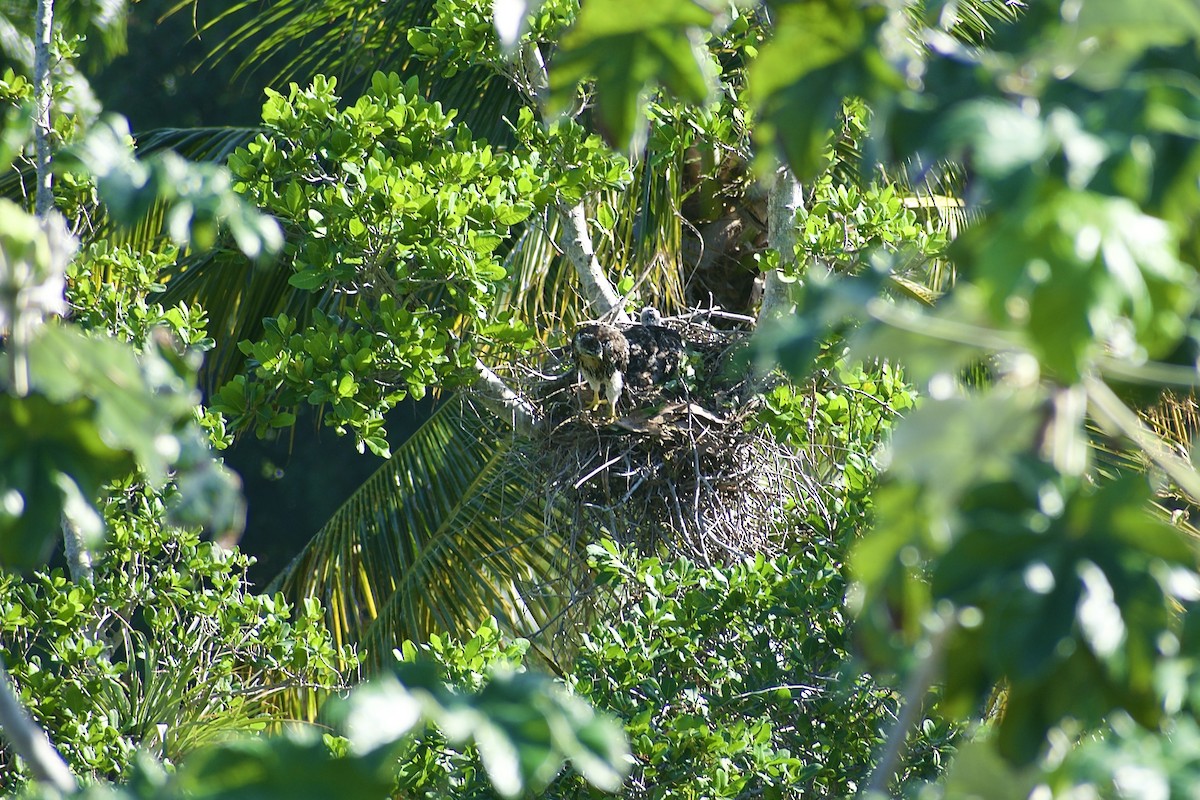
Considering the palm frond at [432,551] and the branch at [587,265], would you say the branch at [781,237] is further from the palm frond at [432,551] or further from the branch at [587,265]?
the palm frond at [432,551]

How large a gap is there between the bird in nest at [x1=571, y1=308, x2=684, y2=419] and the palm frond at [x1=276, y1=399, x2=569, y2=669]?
921 millimetres

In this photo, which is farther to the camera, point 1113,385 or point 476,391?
point 476,391

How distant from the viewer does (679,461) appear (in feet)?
11.6

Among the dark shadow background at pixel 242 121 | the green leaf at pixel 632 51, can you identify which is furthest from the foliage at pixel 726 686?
the dark shadow background at pixel 242 121

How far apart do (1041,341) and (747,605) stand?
210 cm

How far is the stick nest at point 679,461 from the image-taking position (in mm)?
3525

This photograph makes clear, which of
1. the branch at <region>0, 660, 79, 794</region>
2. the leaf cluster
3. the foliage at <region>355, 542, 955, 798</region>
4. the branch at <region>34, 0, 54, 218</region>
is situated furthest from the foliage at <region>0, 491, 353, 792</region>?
the branch at <region>0, 660, 79, 794</region>

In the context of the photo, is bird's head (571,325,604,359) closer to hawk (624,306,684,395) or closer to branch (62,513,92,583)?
hawk (624,306,684,395)

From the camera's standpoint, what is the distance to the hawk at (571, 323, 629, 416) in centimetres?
341

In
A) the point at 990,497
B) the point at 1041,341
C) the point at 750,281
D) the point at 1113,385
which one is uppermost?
the point at 1041,341

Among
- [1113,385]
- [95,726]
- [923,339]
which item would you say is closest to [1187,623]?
[923,339]

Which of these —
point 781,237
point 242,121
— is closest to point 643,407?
point 781,237

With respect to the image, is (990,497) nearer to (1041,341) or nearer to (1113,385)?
(1041,341)

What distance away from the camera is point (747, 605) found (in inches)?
107
